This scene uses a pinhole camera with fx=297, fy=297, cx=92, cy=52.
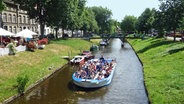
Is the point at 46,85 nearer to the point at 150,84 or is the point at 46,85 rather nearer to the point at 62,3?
the point at 150,84

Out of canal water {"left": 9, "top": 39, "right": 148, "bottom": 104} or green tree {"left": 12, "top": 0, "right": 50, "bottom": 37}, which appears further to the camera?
green tree {"left": 12, "top": 0, "right": 50, "bottom": 37}

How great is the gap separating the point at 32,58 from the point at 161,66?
19.1 metres

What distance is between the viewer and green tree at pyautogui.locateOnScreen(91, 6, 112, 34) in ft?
A: 544

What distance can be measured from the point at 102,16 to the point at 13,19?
9762cm

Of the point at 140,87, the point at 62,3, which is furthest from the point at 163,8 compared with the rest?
the point at 140,87

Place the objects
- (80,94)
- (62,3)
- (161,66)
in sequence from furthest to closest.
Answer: (62,3) → (161,66) → (80,94)

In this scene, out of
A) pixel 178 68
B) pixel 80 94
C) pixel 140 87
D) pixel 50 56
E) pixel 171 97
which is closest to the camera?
pixel 171 97

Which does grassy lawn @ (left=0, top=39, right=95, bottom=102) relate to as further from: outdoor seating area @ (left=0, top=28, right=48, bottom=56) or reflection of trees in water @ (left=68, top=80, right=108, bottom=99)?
reflection of trees in water @ (left=68, top=80, right=108, bottom=99)

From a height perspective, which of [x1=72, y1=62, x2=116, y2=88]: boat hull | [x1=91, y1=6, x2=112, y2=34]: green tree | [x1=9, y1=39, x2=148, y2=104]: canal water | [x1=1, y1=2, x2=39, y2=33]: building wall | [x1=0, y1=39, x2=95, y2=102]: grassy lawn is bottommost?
[x1=9, y1=39, x2=148, y2=104]: canal water

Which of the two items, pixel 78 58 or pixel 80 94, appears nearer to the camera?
pixel 80 94

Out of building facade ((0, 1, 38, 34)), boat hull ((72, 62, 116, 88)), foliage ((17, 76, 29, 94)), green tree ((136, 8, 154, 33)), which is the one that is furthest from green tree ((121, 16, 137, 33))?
foliage ((17, 76, 29, 94))

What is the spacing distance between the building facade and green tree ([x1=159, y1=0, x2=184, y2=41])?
35.5 m

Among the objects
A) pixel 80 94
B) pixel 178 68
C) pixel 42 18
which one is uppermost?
pixel 42 18

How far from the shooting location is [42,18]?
69.1 meters
